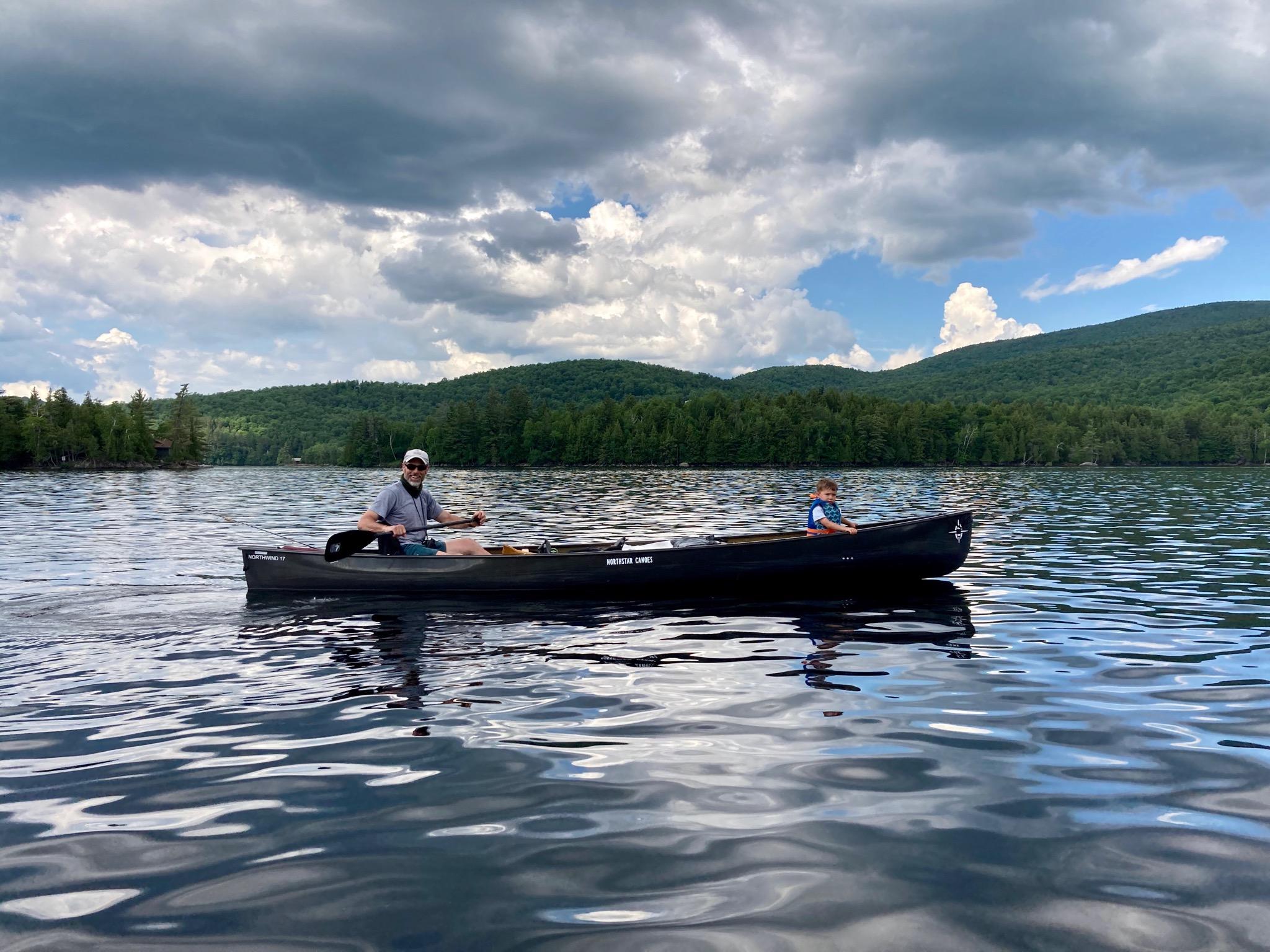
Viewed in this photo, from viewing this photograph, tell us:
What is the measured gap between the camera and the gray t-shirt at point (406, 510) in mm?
15352

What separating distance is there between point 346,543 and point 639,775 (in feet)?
33.7

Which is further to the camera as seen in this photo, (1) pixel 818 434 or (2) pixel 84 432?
(1) pixel 818 434

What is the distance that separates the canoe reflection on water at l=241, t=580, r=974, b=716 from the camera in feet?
32.9

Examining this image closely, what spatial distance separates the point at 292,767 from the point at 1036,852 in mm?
5444

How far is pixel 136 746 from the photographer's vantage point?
720 centimetres

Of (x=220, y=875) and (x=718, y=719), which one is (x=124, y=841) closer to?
(x=220, y=875)

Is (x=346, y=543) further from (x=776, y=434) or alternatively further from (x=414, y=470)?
(x=776, y=434)

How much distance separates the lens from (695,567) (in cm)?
1495

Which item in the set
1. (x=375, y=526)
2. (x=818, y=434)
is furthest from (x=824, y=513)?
(x=818, y=434)

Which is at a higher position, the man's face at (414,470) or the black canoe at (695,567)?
the man's face at (414,470)

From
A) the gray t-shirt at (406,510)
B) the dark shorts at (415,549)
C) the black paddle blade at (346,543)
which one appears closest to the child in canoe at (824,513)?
the gray t-shirt at (406,510)

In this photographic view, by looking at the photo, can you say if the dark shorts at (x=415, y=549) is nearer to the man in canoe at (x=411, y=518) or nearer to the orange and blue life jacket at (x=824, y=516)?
the man in canoe at (x=411, y=518)

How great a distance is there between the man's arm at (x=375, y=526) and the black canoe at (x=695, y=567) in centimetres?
59

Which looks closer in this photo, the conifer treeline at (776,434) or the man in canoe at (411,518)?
the man in canoe at (411,518)
